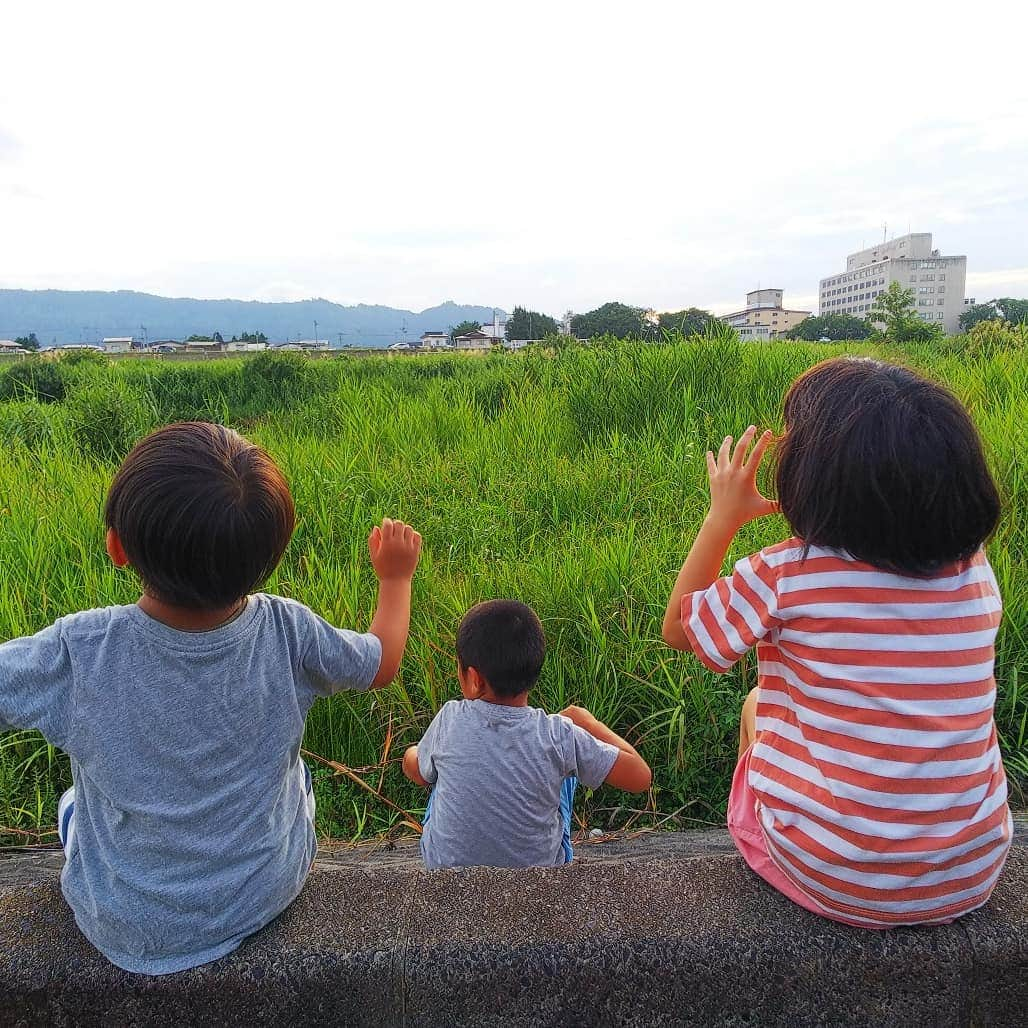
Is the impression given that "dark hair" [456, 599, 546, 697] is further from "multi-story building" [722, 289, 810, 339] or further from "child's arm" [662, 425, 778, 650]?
"multi-story building" [722, 289, 810, 339]

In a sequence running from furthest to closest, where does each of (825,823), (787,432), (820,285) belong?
(820,285)
(787,432)
(825,823)

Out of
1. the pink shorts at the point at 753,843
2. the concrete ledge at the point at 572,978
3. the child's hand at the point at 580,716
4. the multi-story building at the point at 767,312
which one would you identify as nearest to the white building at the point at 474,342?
the child's hand at the point at 580,716

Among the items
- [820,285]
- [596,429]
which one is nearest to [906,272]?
[820,285]

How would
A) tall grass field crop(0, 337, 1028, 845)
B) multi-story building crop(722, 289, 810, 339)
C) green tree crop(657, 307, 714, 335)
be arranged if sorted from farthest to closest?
multi-story building crop(722, 289, 810, 339) < green tree crop(657, 307, 714, 335) < tall grass field crop(0, 337, 1028, 845)

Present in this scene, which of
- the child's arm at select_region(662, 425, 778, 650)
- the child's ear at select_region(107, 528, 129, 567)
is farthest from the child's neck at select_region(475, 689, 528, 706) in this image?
the child's ear at select_region(107, 528, 129, 567)

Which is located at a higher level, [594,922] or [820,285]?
[820,285]

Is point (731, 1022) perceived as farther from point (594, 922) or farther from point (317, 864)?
point (317, 864)

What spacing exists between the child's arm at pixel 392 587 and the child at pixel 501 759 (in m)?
0.26

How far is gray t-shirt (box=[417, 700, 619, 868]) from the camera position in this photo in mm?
1723

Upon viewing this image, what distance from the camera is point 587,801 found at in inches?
→ 92.5

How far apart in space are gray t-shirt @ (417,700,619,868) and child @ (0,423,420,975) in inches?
17.3

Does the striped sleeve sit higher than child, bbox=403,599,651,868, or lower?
higher

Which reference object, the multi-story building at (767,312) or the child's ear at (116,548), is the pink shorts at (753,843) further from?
the multi-story building at (767,312)

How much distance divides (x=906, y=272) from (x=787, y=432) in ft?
316
